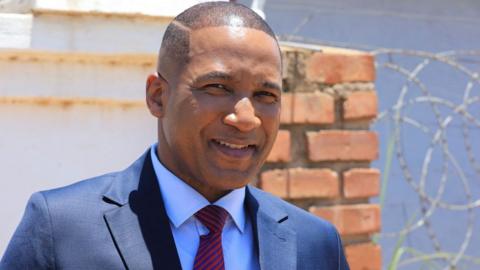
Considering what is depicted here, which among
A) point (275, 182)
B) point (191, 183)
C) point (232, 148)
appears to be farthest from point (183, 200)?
point (275, 182)

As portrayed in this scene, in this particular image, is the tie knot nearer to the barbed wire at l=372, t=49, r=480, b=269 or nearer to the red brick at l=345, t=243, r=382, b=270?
the red brick at l=345, t=243, r=382, b=270

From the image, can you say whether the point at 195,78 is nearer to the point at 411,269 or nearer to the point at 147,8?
the point at 147,8

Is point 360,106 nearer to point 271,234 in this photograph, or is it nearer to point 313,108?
point 313,108

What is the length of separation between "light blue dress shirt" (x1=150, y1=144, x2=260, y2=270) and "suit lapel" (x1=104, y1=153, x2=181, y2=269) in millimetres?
24

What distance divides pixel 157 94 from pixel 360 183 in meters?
1.47

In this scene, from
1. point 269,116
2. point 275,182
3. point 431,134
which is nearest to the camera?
point 269,116

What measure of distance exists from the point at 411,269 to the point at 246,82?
13.8ft

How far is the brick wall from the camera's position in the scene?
3.54 metres

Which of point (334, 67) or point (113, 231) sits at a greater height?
point (334, 67)

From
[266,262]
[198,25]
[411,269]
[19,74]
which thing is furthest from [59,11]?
[411,269]

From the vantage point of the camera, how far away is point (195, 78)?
86.7 inches

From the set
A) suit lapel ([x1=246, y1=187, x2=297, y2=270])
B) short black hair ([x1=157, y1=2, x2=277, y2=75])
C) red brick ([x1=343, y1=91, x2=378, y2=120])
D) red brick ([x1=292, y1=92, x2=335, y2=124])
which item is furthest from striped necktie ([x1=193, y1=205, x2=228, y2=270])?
red brick ([x1=343, y1=91, x2=378, y2=120])

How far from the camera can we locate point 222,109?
217cm

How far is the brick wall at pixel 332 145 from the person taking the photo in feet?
11.6
